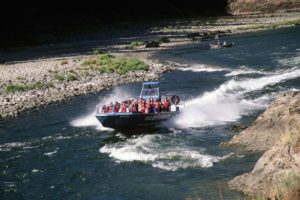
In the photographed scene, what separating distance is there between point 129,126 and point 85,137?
8.82 ft

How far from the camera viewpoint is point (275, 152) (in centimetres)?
1666

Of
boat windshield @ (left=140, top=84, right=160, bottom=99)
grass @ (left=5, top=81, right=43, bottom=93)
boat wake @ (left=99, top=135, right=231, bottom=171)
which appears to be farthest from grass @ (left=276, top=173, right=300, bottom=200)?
grass @ (left=5, top=81, right=43, bottom=93)

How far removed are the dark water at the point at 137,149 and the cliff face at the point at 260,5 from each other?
104909 millimetres

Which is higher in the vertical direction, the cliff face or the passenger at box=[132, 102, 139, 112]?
the cliff face

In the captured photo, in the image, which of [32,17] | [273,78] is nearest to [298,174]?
[273,78]

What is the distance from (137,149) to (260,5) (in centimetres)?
13229

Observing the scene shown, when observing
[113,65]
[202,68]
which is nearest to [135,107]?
[113,65]

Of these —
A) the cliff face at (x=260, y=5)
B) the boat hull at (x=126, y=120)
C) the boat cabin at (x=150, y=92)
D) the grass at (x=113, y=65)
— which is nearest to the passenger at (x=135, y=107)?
the boat hull at (x=126, y=120)

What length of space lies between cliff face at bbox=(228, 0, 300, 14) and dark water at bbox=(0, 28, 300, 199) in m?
105

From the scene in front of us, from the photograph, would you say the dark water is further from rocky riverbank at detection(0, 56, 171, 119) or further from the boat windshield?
the boat windshield

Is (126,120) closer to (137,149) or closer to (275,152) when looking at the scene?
(137,149)

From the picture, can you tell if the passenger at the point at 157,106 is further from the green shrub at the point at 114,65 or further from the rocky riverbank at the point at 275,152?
the green shrub at the point at 114,65

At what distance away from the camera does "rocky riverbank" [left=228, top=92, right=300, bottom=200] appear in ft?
41.2

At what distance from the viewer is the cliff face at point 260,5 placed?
5699 inches
